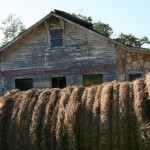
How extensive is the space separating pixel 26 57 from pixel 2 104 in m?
17.0

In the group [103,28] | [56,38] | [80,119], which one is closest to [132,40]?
[103,28]

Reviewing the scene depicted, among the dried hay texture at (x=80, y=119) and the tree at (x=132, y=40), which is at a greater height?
the tree at (x=132, y=40)

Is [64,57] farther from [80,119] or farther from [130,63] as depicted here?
[80,119]

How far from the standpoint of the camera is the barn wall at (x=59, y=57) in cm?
2139

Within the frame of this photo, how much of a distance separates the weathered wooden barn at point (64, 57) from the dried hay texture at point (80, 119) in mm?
15227

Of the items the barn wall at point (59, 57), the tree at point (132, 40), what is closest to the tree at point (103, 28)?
the tree at point (132, 40)

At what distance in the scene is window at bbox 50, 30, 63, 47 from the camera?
2234 centimetres

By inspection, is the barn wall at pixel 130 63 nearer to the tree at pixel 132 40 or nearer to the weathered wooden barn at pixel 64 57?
the weathered wooden barn at pixel 64 57

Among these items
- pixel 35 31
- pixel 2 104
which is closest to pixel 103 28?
pixel 35 31

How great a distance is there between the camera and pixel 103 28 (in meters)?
51.7

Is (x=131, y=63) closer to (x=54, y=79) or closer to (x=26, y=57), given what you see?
(x=54, y=79)

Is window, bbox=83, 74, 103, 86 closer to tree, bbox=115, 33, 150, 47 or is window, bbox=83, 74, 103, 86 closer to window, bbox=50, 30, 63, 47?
window, bbox=50, 30, 63, 47

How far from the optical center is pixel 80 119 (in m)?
5.37

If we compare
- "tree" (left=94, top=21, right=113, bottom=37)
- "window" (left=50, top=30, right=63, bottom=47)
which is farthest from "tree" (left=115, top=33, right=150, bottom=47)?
"window" (left=50, top=30, right=63, bottom=47)
